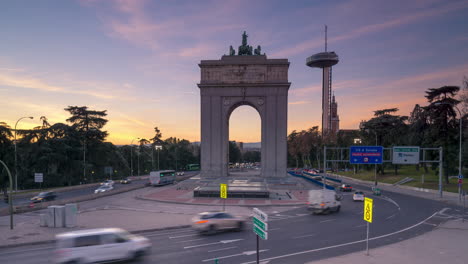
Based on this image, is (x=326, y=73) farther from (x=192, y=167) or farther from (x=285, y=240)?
(x=285, y=240)

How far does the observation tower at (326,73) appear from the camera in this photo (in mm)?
169875

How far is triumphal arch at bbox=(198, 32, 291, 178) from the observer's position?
5641 centimetres

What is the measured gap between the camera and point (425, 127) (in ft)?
182

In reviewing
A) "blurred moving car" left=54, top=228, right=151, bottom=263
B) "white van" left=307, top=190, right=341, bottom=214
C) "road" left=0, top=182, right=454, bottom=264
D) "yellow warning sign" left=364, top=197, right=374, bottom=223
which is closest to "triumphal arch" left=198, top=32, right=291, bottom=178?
"white van" left=307, top=190, right=341, bottom=214

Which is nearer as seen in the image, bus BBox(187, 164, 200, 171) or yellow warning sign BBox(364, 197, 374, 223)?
yellow warning sign BBox(364, 197, 374, 223)

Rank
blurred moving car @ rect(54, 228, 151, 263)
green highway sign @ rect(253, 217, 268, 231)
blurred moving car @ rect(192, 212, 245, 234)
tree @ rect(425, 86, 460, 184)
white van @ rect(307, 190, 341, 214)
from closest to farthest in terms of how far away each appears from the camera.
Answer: green highway sign @ rect(253, 217, 268, 231) < blurred moving car @ rect(54, 228, 151, 263) < blurred moving car @ rect(192, 212, 245, 234) < white van @ rect(307, 190, 341, 214) < tree @ rect(425, 86, 460, 184)

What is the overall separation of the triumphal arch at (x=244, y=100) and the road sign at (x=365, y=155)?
73.6 feet

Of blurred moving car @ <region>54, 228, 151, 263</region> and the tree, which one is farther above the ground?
the tree

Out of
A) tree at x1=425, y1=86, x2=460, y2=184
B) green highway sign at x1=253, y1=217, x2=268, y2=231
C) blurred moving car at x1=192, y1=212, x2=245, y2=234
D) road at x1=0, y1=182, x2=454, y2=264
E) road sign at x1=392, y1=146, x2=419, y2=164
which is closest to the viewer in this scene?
green highway sign at x1=253, y1=217, x2=268, y2=231

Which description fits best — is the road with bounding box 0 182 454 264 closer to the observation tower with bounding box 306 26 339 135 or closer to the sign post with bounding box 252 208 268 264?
the sign post with bounding box 252 208 268 264

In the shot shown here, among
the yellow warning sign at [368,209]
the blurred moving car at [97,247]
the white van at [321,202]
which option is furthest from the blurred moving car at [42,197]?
the yellow warning sign at [368,209]

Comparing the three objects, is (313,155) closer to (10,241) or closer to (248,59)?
(248,59)

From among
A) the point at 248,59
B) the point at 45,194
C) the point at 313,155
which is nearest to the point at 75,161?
the point at 45,194

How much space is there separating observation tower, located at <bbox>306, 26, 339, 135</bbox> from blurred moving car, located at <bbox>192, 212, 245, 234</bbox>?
162 meters
